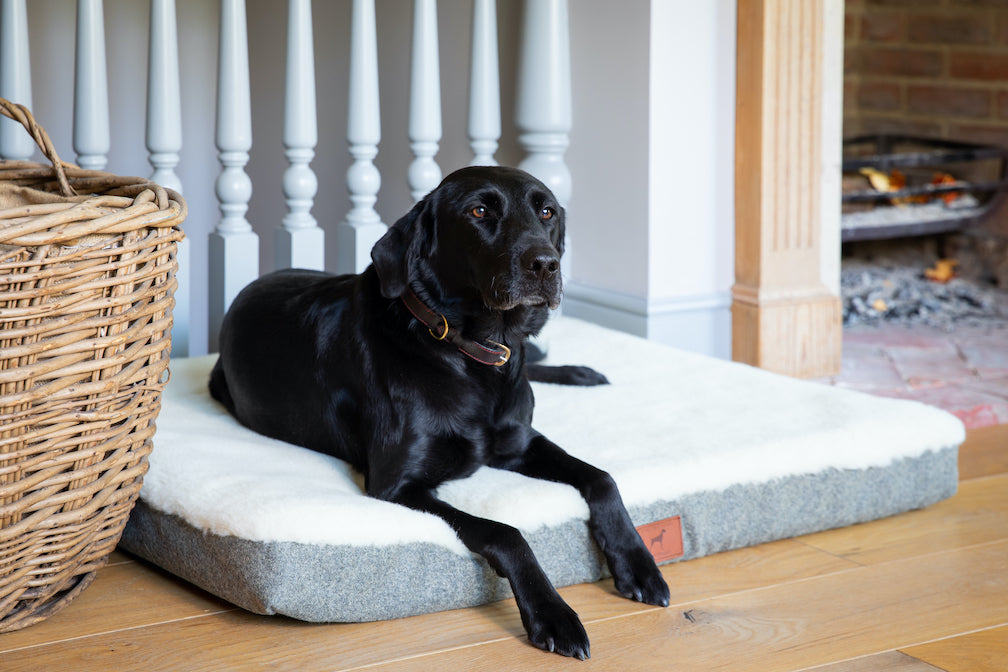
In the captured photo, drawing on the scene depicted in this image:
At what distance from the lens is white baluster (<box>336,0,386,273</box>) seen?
8.02 ft

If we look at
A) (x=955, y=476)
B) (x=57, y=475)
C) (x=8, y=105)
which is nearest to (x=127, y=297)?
(x=57, y=475)

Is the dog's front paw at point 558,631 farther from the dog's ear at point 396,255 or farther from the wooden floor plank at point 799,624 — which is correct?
the dog's ear at point 396,255

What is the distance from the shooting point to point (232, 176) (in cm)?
248

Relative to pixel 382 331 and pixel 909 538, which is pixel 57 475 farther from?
pixel 909 538

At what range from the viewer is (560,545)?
5.10 ft

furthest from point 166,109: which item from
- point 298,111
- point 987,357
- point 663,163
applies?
point 987,357

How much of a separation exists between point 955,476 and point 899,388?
72 centimetres

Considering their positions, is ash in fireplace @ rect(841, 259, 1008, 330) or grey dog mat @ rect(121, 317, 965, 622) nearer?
grey dog mat @ rect(121, 317, 965, 622)

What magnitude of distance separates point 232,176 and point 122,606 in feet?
4.03

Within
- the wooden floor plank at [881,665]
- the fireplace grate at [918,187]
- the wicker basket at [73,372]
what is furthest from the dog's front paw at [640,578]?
the fireplace grate at [918,187]

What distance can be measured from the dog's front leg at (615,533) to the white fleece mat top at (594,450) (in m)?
0.03

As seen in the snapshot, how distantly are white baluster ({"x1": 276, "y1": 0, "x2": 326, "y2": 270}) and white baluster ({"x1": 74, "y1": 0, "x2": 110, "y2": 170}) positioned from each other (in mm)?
392

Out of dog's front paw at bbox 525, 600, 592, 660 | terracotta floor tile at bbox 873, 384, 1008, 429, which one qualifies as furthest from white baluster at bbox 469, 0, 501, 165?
dog's front paw at bbox 525, 600, 592, 660

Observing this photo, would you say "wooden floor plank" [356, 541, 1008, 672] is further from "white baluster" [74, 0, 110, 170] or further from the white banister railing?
"white baluster" [74, 0, 110, 170]
